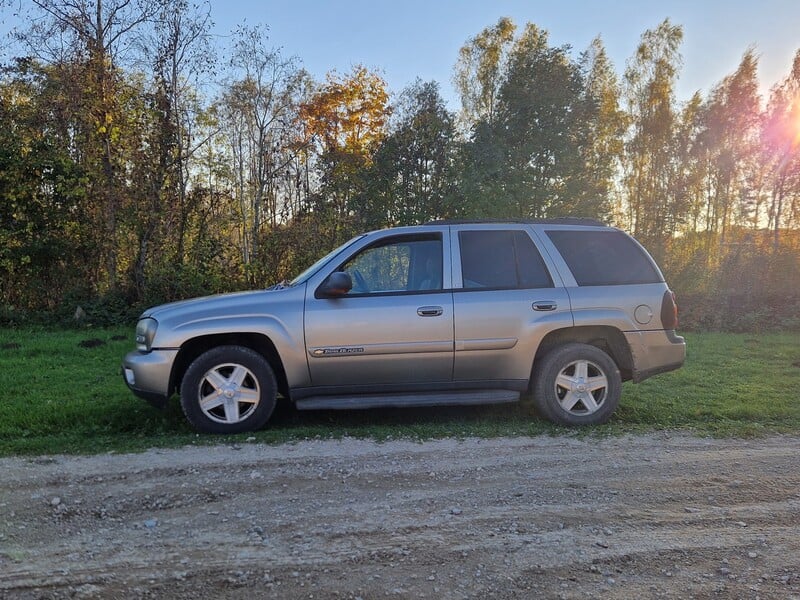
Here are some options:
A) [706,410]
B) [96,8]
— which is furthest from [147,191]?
[706,410]

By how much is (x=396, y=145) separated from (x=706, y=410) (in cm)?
1158

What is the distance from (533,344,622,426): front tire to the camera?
520 centimetres

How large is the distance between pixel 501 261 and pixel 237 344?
267 centimetres

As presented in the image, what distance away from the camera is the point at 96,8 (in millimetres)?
13922

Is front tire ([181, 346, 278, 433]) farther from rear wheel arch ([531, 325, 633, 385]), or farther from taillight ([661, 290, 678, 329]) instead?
taillight ([661, 290, 678, 329])

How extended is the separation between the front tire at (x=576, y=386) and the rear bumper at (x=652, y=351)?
0.83ft

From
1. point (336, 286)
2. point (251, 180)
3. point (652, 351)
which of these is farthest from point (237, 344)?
point (251, 180)

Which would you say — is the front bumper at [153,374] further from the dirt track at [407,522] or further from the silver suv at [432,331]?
the dirt track at [407,522]

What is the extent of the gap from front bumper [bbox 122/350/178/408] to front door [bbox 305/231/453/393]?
1.28 m

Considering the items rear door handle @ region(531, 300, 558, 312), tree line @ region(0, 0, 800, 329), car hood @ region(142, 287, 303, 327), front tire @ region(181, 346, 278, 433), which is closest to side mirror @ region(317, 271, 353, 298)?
car hood @ region(142, 287, 303, 327)

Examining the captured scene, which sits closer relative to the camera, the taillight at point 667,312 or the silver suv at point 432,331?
the silver suv at point 432,331

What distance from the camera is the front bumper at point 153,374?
4875 millimetres

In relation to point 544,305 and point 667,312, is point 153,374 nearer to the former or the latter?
point 544,305

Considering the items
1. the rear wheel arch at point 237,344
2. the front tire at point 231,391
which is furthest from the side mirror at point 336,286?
the front tire at point 231,391
